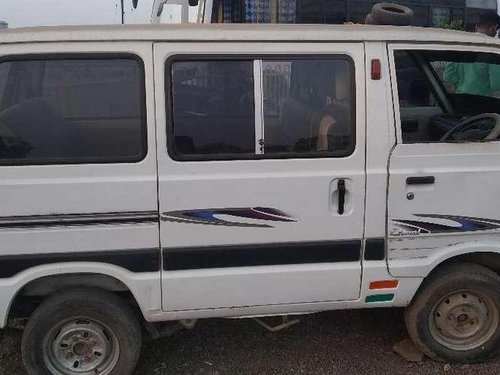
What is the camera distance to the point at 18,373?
3.10m

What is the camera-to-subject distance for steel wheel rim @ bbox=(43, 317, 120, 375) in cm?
280

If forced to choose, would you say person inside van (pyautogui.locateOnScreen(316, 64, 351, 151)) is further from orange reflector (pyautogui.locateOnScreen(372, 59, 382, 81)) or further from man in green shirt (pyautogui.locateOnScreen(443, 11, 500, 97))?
man in green shirt (pyautogui.locateOnScreen(443, 11, 500, 97))

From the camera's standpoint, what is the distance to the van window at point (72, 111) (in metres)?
2.57

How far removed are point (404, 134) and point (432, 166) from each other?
9.1 inches

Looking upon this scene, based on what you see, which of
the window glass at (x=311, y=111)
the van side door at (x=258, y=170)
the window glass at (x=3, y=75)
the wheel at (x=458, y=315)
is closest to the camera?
the window glass at (x=3, y=75)

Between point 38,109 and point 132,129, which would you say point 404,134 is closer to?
point 132,129

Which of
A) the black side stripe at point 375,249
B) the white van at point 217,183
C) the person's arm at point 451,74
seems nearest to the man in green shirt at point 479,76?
the person's arm at point 451,74

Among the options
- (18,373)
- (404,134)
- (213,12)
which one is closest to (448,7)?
(213,12)

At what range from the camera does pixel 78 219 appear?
2.60 metres

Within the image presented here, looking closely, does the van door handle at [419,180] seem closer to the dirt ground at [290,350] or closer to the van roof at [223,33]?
the van roof at [223,33]

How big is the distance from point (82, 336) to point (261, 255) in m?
1.07

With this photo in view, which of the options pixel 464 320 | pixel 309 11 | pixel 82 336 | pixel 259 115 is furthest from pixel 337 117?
pixel 309 11

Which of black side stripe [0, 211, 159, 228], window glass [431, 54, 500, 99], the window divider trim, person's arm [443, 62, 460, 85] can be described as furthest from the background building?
black side stripe [0, 211, 159, 228]

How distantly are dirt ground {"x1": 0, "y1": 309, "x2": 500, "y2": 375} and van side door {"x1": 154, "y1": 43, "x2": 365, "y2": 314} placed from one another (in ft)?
1.91
